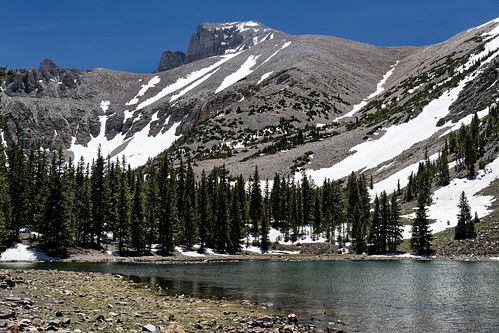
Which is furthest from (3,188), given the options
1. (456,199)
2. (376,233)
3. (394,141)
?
(394,141)

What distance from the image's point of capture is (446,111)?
167 meters

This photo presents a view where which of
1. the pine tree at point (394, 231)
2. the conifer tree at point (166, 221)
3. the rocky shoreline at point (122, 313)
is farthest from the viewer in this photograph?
the pine tree at point (394, 231)

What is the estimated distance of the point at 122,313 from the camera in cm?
1862

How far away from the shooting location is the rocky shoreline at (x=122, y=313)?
47.9 feet

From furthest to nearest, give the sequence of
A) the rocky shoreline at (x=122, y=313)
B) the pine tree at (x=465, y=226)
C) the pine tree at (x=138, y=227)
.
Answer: the pine tree at (x=465, y=226) → the pine tree at (x=138, y=227) → the rocky shoreline at (x=122, y=313)

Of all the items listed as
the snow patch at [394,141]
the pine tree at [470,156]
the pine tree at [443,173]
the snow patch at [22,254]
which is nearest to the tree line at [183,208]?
the pine tree at [443,173]

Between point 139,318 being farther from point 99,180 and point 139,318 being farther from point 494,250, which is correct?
point 494,250

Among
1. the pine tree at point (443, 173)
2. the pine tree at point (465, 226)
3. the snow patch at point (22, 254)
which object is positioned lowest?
the snow patch at point (22, 254)

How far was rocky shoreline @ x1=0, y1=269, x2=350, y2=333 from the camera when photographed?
14602 millimetres

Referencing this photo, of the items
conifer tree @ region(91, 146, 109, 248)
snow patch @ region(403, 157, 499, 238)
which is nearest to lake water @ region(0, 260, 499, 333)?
conifer tree @ region(91, 146, 109, 248)

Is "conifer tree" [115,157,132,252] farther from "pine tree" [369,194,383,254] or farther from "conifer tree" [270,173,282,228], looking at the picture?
"pine tree" [369,194,383,254]

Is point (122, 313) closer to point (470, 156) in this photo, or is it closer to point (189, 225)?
point (189, 225)

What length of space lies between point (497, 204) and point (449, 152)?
43426 millimetres

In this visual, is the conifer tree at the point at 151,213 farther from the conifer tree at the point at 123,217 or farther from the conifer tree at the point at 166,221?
the conifer tree at the point at 123,217
